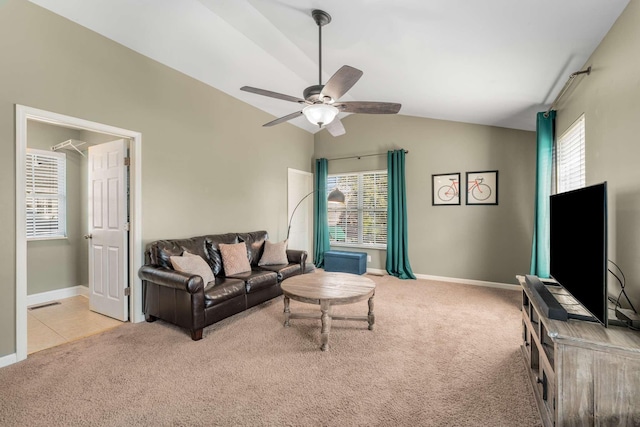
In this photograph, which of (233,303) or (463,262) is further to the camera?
(463,262)

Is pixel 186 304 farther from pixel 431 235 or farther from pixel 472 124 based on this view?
pixel 472 124

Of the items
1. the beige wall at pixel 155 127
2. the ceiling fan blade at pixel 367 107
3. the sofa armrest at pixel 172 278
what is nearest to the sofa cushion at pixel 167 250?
the sofa armrest at pixel 172 278

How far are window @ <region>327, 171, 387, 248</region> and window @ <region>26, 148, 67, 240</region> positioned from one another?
4.51 meters

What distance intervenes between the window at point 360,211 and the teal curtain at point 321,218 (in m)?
0.16

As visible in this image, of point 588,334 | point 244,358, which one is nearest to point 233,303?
point 244,358

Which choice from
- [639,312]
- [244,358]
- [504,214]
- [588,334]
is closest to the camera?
[588,334]

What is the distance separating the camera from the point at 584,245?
5.81ft

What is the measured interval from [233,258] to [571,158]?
4.01 metres

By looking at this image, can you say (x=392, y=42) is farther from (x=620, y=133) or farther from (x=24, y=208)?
(x=24, y=208)

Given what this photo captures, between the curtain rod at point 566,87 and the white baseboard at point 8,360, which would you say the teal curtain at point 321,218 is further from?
the white baseboard at point 8,360

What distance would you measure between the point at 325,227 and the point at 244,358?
12.7 feet

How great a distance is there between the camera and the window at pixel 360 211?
575 centimetres

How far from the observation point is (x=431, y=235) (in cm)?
523

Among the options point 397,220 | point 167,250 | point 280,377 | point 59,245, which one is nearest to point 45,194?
point 59,245
